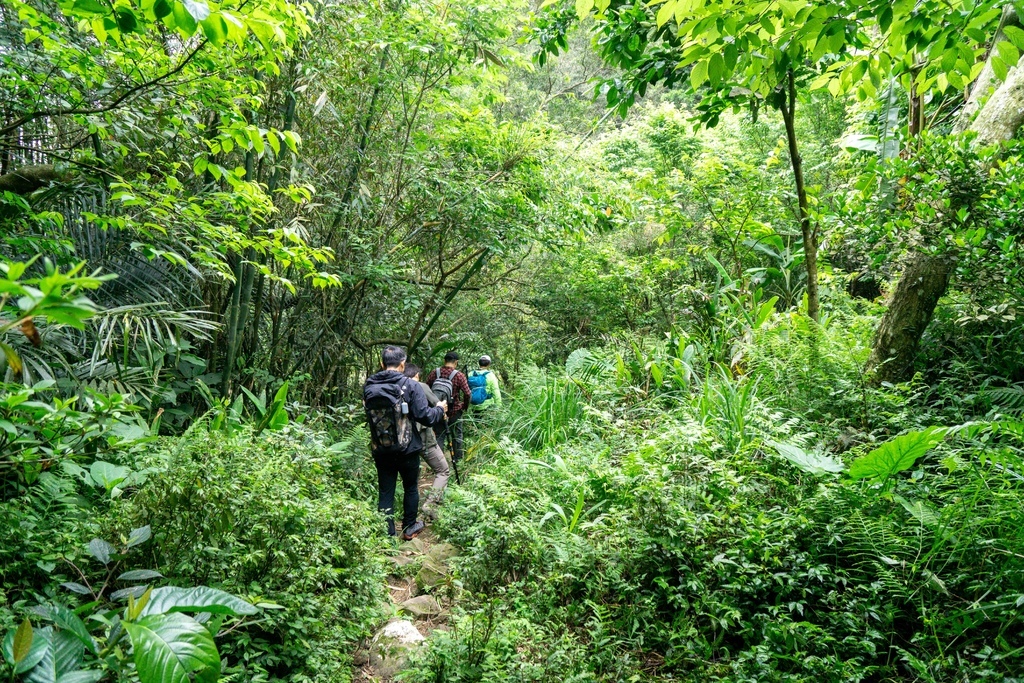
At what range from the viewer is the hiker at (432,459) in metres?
5.58

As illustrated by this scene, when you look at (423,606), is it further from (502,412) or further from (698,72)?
(502,412)

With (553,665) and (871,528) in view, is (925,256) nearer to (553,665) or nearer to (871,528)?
(871,528)

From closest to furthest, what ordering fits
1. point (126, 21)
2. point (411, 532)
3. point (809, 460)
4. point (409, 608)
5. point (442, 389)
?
point (126, 21) → point (809, 460) → point (409, 608) → point (411, 532) → point (442, 389)

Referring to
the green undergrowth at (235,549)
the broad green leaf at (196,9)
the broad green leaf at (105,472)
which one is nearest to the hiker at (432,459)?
the green undergrowth at (235,549)

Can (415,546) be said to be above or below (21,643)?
below

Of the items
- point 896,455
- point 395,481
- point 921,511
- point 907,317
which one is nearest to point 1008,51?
point 896,455

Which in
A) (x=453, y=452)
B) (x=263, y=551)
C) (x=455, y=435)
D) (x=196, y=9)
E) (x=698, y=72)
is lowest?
(x=453, y=452)

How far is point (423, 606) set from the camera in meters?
4.07

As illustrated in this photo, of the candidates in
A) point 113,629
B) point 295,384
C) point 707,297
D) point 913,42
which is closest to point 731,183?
point 707,297

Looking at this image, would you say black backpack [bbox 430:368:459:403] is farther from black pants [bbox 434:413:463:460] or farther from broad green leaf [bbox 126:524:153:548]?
broad green leaf [bbox 126:524:153:548]

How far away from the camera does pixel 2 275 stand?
1.66 meters

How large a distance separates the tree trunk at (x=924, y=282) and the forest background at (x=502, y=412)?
0.9 inches

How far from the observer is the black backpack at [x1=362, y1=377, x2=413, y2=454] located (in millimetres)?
4984

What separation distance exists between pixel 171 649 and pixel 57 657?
0.52 meters
